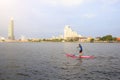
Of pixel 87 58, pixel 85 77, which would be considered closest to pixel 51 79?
pixel 85 77

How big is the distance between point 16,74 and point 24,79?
4.04 m

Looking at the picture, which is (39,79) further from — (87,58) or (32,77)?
(87,58)

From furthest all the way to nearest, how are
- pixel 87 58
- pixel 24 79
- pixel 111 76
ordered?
pixel 87 58, pixel 111 76, pixel 24 79

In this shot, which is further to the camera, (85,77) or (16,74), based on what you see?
(16,74)

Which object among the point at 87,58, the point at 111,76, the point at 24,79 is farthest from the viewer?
the point at 87,58

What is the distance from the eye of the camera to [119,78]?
1169 inches

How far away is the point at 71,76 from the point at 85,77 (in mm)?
1792

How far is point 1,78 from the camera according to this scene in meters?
29.9

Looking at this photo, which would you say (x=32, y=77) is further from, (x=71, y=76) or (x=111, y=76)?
(x=111, y=76)

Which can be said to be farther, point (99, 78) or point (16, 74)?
point (16, 74)

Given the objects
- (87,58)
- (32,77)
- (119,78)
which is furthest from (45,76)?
(87,58)

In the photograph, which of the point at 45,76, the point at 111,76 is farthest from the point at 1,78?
the point at 111,76

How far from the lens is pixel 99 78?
29828 mm

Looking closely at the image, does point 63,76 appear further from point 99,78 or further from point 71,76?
point 99,78
